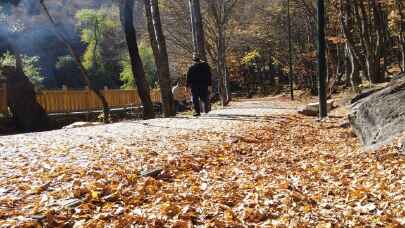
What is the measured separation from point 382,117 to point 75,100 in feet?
60.4

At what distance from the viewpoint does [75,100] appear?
75.4 ft

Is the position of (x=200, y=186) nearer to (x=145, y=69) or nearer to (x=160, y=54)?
(x=160, y=54)

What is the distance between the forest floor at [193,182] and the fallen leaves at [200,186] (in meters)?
0.01

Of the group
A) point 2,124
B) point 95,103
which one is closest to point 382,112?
point 2,124

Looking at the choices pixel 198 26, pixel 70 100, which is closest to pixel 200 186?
pixel 198 26

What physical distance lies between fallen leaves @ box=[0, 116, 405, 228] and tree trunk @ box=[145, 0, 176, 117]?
21.7 ft

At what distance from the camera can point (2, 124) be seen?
1691cm

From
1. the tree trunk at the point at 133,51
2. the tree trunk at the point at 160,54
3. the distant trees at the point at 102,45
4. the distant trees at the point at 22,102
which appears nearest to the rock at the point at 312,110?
the tree trunk at the point at 160,54

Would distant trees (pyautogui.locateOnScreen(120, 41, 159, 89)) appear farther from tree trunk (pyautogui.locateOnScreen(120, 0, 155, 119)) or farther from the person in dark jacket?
the person in dark jacket

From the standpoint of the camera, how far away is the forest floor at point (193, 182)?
3.97 metres

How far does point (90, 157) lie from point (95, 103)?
1889 centimetres

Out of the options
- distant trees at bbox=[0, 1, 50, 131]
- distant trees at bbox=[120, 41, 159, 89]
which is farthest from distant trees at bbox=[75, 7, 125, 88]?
distant trees at bbox=[0, 1, 50, 131]

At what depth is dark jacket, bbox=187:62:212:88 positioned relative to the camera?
12.6m

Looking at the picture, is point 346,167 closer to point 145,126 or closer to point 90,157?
point 90,157
